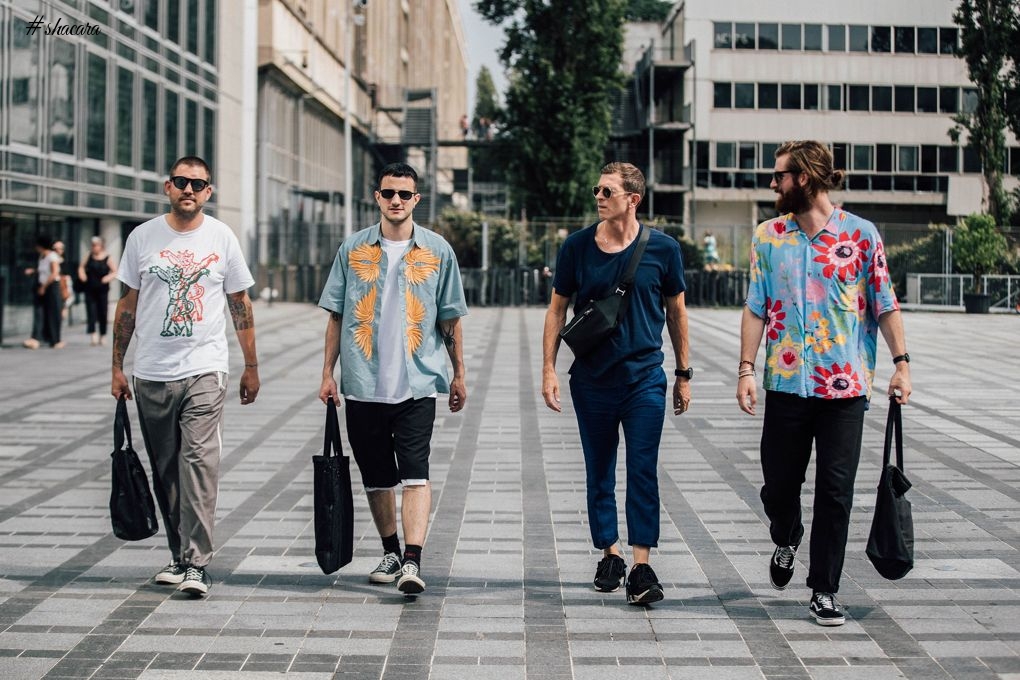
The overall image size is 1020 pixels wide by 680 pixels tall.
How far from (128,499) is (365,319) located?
125 cm

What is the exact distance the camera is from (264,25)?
40.0 meters

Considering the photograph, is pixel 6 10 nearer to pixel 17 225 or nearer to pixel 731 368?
pixel 17 225

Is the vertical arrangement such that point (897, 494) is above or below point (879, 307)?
below

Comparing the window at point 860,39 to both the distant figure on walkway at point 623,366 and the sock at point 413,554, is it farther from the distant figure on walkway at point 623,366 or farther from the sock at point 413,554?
the sock at point 413,554

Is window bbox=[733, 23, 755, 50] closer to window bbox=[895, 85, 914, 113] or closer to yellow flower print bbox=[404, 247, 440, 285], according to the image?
window bbox=[895, 85, 914, 113]

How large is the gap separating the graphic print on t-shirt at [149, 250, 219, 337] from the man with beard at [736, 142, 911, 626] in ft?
7.44

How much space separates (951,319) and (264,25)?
19835 mm

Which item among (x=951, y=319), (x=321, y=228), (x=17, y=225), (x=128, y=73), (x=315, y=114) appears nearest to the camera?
(x=17, y=225)

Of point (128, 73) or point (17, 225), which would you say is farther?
point (128, 73)

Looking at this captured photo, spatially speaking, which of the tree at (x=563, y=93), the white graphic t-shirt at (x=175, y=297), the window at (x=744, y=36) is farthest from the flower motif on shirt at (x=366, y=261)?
the window at (x=744, y=36)

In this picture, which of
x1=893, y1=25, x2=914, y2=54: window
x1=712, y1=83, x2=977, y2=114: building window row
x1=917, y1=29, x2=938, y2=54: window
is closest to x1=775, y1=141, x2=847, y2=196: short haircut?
x1=712, y1=83, x2=977, y2=114: building window row

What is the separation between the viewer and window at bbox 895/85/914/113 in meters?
55.0

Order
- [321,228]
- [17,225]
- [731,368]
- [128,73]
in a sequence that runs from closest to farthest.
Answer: [731,368]
[17,225]
[128,73]
[321,228]

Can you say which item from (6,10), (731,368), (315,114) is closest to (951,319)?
(731,368)
